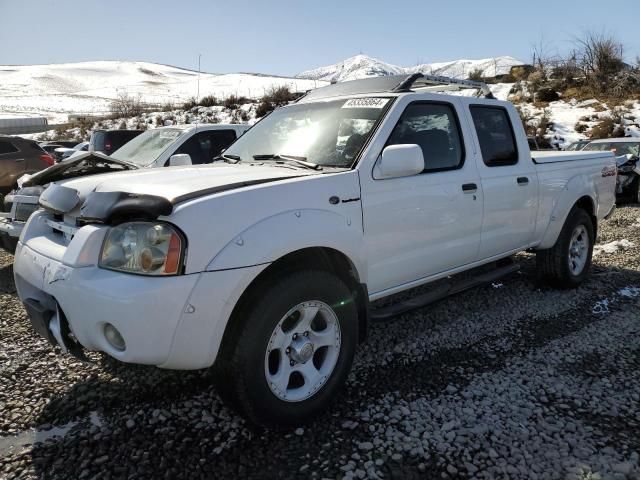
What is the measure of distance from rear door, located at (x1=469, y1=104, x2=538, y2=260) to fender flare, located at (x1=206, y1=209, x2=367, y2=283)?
151 cm

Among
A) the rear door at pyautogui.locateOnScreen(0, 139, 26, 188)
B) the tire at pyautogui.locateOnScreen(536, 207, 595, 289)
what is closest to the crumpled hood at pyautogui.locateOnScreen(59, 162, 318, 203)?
the tire at pyautogui.locateOnScreen(536, 207, 595, 289)

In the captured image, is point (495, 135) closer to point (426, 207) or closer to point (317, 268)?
point (426, 207)

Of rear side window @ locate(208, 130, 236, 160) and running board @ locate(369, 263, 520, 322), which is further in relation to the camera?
rear side window @ locate(208, 130, 236, 160)

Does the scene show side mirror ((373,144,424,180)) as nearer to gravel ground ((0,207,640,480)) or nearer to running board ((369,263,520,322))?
running board ((369,263,520,322))

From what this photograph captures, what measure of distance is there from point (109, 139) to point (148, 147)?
15.3 ft

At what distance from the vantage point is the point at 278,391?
8.38 ft

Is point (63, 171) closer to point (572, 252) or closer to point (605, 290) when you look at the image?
point (572, 252)

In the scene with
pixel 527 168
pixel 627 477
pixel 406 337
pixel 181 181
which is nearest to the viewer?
pixel 627 477

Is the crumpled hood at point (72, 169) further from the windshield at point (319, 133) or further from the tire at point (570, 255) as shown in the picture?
the tire at point (570, 255)

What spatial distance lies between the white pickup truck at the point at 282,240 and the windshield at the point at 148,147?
3.75 meters

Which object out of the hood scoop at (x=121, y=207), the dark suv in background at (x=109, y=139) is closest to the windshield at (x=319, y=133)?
the hood scoop at (x=121, y=207)

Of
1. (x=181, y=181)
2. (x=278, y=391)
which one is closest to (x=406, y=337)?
(x=278, y=391)

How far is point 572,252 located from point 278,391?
392 centimetres

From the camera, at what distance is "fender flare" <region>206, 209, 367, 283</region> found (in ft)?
→ 7.57
